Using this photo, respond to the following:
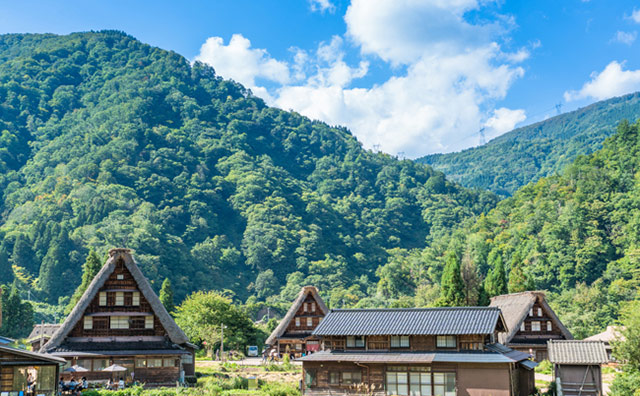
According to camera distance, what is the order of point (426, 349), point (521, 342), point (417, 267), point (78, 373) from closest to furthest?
point (426, 349) → point (78, 373) → point (521, 342) → point (417, 267)

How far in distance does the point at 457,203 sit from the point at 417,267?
71897mm

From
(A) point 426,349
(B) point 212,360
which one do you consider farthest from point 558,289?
(A) point 426,349

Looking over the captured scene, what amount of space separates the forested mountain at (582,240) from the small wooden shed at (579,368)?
32.9m

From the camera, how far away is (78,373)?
40.7 metres

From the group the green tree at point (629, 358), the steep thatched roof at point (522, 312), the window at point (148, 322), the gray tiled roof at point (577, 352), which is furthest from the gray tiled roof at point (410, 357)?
the steep thatched roof at point (522, 312)

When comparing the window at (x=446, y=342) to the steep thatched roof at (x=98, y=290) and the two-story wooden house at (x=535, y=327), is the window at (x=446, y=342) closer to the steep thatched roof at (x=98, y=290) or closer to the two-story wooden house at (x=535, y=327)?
the steep thatched roof at (x=98, y=290)

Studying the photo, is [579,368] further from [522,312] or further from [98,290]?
[98,290]

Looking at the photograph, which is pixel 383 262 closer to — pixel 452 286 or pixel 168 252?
pixel 168 252

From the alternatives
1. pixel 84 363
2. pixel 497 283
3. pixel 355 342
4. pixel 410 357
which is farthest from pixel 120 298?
pixel 497 283

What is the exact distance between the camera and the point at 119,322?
43219mm

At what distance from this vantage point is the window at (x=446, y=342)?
1426 inches

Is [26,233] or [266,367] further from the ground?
[26,233]

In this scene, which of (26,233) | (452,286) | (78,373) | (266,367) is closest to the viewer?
(78,373)

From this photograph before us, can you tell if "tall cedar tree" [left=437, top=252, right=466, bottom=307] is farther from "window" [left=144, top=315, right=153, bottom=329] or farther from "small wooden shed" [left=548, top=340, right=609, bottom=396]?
"window" [left=144, top=315, right=153, bottom=329]
